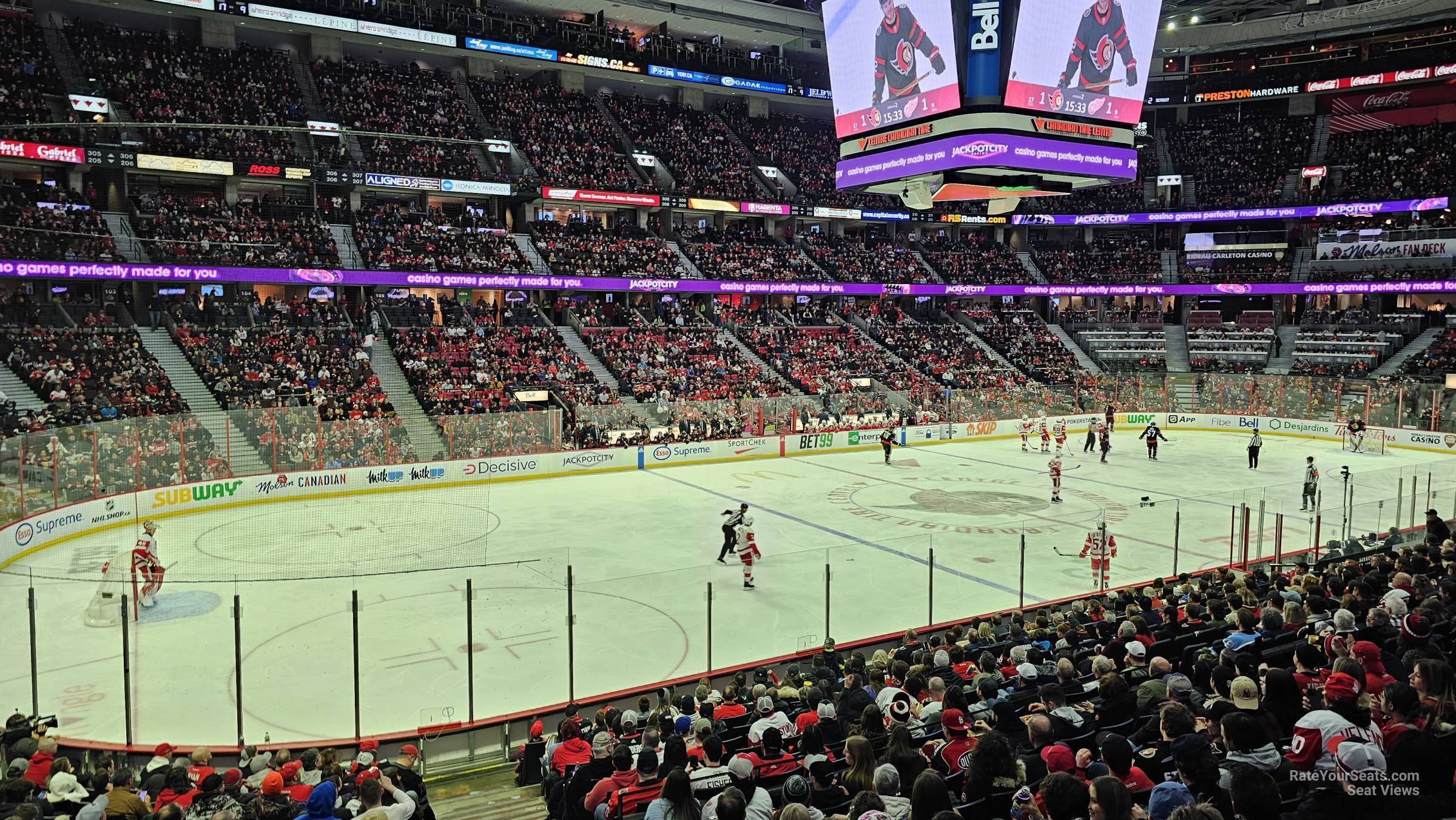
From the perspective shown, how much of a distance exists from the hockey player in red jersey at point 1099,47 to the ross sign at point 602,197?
2988 cm

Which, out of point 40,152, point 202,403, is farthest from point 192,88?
point 202,403

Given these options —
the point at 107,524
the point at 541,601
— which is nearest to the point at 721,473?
the point at 107,524

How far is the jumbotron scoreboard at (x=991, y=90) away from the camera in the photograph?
1942 centimetres

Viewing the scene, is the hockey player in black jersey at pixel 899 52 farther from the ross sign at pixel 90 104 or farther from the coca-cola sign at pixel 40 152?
the ross sign at pixel 90 104

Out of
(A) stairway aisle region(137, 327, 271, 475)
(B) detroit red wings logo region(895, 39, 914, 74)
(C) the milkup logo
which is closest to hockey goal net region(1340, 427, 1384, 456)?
(C) the milkup logo

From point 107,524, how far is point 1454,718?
78.9ft

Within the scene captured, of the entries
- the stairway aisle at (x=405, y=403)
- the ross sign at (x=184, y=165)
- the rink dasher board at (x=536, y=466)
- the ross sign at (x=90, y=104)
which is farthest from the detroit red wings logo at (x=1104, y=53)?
the ross sign at (x=90, y=104)

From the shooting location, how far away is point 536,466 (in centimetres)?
2925

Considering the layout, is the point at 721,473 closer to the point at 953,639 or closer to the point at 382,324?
the point at 382,324

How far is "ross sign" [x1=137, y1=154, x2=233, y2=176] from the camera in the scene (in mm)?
34438

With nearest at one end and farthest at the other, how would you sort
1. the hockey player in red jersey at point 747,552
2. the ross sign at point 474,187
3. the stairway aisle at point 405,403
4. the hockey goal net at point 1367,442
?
the hockey player in red jersey at point 747,552
the stairway aisle at point 405,403
the hockey goal net at point 1367,442
the ross sign at point 474,187

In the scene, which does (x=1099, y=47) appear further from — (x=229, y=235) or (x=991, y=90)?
(x=229, y=235)

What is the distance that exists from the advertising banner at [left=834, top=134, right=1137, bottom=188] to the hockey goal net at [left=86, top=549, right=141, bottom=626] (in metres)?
17.2

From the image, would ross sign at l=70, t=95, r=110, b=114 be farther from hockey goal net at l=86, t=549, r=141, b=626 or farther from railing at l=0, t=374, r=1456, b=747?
hockey goal net at l=86, t=549, r=141, b=626
